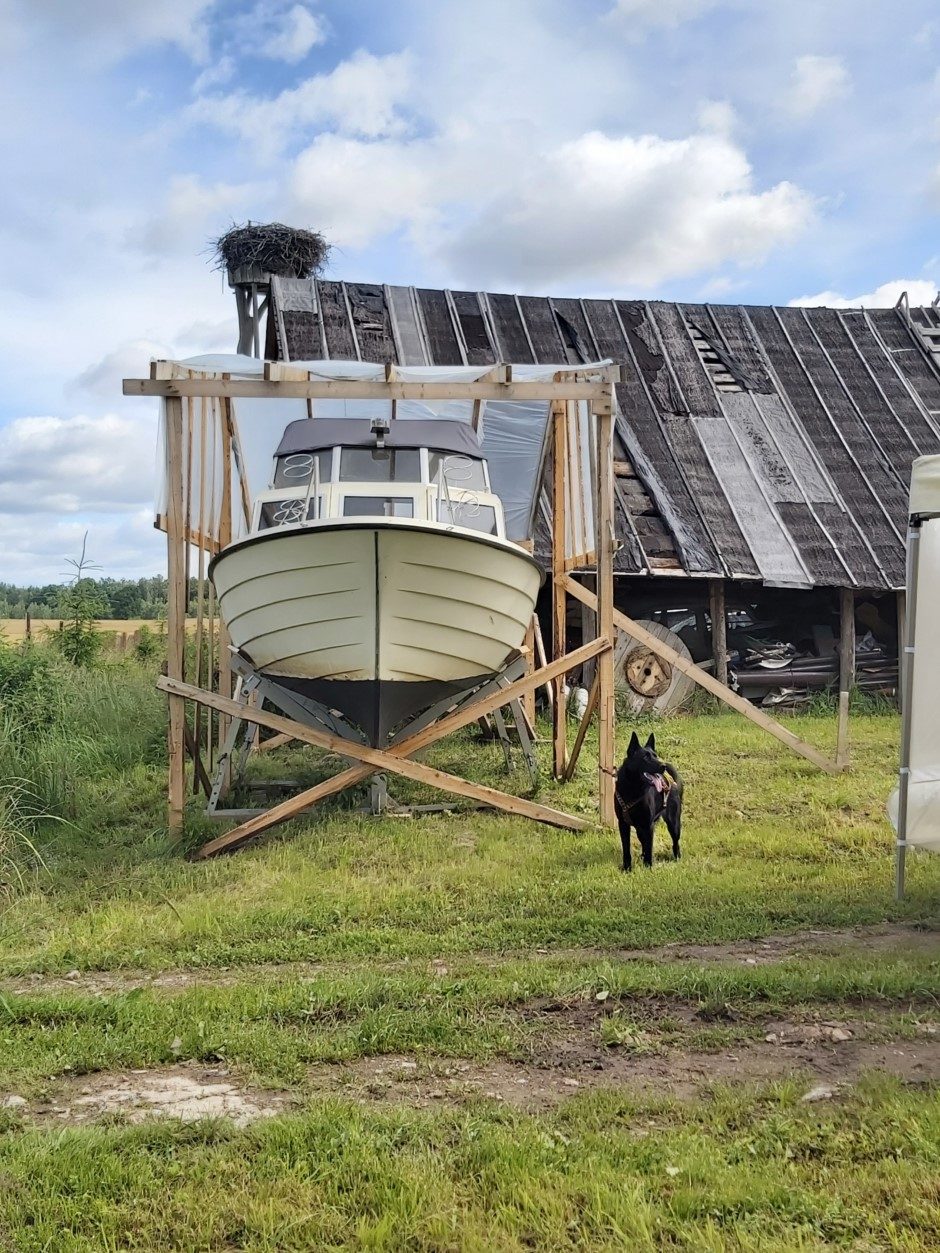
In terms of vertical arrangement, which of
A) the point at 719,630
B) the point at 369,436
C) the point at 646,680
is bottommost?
the point at 646,680

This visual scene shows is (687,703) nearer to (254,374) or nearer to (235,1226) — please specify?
(254,374)

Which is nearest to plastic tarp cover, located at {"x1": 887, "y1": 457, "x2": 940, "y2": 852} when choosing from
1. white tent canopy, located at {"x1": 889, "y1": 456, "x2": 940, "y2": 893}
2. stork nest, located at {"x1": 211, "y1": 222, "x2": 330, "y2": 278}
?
white tent canopy, located at {"x1": 889, "y1": 456, "x2": 940, "y2": 893}

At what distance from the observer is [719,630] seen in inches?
631

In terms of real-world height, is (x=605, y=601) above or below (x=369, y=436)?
below

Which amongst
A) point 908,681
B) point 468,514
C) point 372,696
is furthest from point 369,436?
point 908,681

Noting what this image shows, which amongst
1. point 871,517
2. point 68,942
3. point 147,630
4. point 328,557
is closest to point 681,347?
point 871,517

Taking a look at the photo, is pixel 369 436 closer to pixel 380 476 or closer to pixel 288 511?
pixel 380 476

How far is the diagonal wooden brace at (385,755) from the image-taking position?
27.7ft

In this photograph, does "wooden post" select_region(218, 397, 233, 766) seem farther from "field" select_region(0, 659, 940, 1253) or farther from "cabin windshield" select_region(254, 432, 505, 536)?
"field" select_region(0, 659, 940, 1253)

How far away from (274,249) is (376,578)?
12.9 meters

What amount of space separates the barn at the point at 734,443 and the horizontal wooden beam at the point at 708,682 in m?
4.70

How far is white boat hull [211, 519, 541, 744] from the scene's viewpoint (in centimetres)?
827

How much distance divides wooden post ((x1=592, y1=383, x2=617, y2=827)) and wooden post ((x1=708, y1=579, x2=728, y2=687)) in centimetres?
732

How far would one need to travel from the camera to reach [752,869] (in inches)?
290
